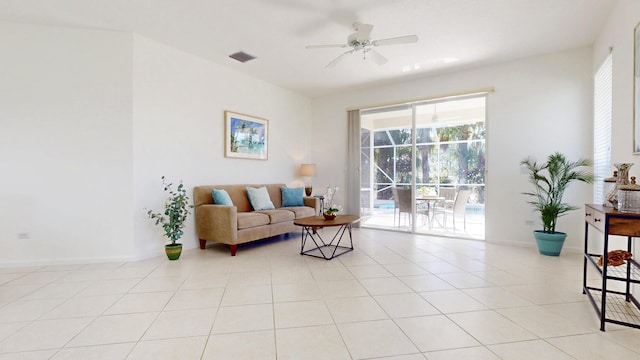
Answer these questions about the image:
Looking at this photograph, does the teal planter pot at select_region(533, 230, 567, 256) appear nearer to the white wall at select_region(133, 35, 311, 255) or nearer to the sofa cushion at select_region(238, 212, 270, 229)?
the sofa cushion at select_region(238, 212, 270, 229)

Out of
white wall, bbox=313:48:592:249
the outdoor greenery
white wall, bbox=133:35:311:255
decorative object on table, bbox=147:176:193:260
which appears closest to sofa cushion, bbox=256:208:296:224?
white wall, bbox=133:35:311:255

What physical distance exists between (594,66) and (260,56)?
181 inches

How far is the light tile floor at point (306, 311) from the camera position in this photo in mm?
1726

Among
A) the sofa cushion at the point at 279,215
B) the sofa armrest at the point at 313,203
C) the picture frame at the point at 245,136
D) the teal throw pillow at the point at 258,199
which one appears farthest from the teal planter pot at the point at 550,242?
the picture frame at the point at 245,136

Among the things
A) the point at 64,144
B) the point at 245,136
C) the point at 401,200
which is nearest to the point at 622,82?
the point at 401,200

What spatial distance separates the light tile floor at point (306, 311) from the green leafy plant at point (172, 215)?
376 mm

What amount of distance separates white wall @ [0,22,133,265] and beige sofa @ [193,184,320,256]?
2.86ft

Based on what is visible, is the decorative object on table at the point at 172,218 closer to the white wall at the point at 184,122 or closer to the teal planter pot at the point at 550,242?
the white wall at the point at 184,122

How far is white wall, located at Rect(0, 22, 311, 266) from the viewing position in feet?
10.8

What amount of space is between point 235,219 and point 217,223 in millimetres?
300

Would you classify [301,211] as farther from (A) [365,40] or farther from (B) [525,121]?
(B) [525,121]

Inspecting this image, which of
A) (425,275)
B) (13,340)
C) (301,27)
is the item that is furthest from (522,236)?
(13,340)

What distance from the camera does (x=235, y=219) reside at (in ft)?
12.4

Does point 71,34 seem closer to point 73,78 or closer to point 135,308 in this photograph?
point 73,78
